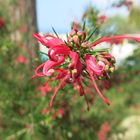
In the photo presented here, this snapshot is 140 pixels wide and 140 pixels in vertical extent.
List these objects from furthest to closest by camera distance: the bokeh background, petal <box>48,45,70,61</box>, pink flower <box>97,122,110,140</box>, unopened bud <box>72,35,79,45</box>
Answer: pink flower <box>97,122,110,140</box>
the bokeh background
unopened bud <box>72,35,79,45</box>
petal <box>48,45,70,61</box>

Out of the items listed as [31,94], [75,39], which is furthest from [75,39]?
[31,94]

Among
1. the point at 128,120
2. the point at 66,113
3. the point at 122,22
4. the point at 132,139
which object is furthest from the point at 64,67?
the point at 122,22

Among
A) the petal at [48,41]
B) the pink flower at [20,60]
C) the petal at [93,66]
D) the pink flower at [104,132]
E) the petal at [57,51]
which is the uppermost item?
the petal at [48,41]

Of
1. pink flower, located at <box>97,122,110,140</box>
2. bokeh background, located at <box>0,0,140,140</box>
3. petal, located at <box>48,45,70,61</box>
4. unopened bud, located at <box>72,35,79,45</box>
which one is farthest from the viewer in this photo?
pink flower, located at <box>97,122,110,140</box>

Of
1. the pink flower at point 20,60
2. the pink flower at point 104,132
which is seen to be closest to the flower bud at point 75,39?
the pink flower at point 20,60

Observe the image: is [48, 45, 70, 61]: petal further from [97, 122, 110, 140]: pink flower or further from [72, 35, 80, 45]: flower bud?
[97, 122, 110, 140]: pink flower

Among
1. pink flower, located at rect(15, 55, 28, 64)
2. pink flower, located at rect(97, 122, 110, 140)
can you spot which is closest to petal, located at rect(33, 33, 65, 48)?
pink flower, located at rect(15, 55, 28, 64)

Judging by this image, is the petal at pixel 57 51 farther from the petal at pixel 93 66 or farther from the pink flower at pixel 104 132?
the pink flower at pixel 104 132

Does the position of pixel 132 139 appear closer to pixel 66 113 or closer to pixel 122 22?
pixel 66 113
